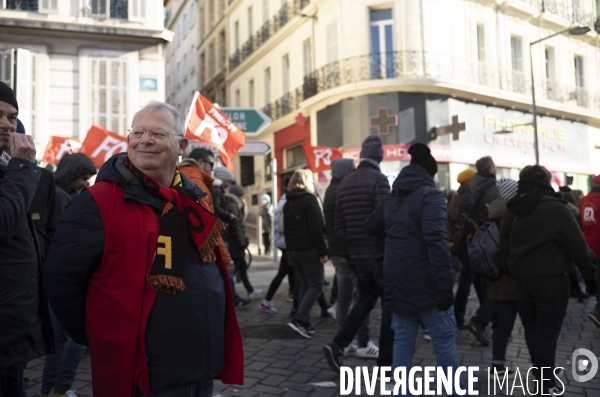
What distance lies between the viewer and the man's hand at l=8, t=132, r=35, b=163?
2.34 m

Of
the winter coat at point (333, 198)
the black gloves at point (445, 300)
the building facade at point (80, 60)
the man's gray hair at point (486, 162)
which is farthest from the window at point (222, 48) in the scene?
the black gloves at point (445, 300)

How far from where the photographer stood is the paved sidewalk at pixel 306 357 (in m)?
4.35

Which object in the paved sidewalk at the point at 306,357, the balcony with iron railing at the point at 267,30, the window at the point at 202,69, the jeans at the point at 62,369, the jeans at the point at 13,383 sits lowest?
the paved sidewalk at the point at 306,357

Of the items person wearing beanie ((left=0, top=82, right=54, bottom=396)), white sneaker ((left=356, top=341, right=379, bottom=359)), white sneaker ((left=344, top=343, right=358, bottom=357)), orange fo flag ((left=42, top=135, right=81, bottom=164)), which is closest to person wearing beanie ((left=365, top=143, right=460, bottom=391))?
white sneaker ((left=356, top=341, right=379, bottom=359))

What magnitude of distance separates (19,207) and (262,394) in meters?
2.65

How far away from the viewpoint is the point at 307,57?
23.8m

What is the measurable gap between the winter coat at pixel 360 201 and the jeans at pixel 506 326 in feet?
3.85

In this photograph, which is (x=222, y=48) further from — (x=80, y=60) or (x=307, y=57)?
(x=80, y=60)

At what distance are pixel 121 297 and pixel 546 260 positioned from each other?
3.28 metres

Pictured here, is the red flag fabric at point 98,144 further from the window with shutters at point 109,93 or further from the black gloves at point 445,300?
the black gloves at point 445,300

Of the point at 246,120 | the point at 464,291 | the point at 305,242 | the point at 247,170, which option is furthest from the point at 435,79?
the point at 305,242

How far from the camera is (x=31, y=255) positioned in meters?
2.55

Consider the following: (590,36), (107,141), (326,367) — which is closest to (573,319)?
(326,367)

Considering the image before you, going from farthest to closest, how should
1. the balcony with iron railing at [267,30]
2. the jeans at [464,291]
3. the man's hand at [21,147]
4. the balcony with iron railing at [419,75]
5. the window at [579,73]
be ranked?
the window at [579,73] < the balcony with iron railing at [267,30] < the balcony with iron railing at [419,75] < the jeans at [464,291] < the man's hand at [21,147]
